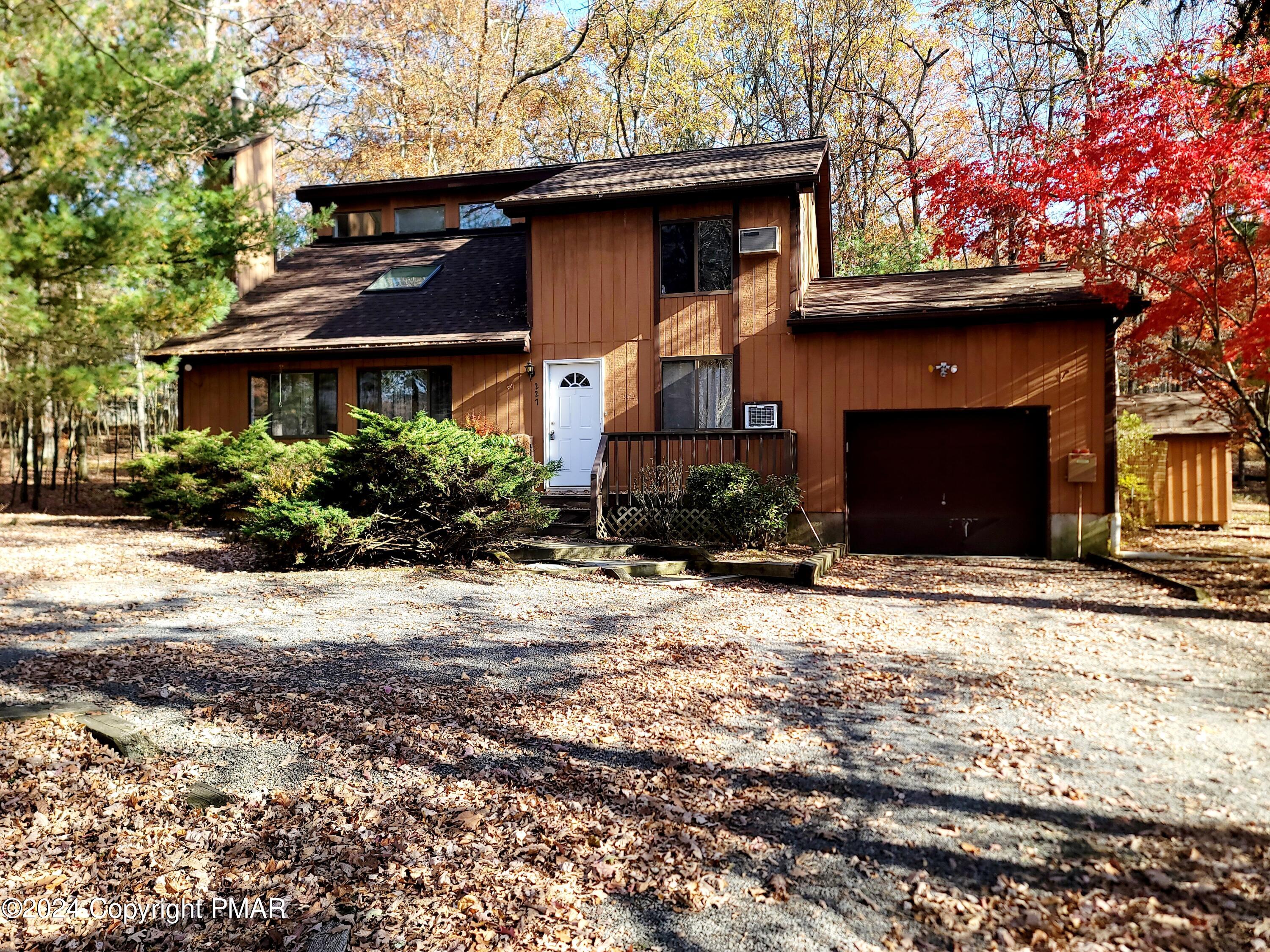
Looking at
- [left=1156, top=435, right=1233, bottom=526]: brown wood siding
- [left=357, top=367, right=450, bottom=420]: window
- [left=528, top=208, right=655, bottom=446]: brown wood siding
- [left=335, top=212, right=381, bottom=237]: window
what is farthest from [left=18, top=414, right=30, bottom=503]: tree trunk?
[left=1156, top=435, right=1233, bottom=526]: brown wood siding

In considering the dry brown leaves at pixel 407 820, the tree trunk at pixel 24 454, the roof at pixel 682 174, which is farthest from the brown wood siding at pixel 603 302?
the tree trunk at pixel 24 454

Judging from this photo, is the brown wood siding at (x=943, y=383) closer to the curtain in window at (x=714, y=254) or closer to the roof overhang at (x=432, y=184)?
the curtain in window at (x=714, y=254)

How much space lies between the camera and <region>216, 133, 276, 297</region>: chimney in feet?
53.1

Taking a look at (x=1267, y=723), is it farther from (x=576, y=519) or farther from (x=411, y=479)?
(x=576, y=519)

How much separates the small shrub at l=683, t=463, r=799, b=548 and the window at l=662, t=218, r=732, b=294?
3.32 meters

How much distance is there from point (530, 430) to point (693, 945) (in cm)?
1147

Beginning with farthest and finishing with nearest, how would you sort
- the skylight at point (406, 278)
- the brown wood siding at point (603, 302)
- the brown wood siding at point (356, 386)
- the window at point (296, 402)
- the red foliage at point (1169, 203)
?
the skylight at point (406, 278)
the window at point (296, 402)
the brown wood siding at point (356, 386)
the brown wood siding at point (603, 302)
the red foliage at point (1169, 203)

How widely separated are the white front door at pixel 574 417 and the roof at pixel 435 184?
5444 millimetres

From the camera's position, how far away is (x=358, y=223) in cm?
1825

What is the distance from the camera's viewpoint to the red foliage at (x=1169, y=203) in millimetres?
8461

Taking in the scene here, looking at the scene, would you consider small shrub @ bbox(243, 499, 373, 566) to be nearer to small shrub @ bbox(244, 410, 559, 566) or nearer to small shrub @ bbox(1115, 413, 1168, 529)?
small shrub @ bbox(244, 410, 559, 566)

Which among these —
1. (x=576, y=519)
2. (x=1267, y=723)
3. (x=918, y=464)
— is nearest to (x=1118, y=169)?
(x=918, y=464)

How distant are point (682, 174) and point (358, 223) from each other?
8427 millimetres

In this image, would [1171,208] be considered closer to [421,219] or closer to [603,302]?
[603,302]
